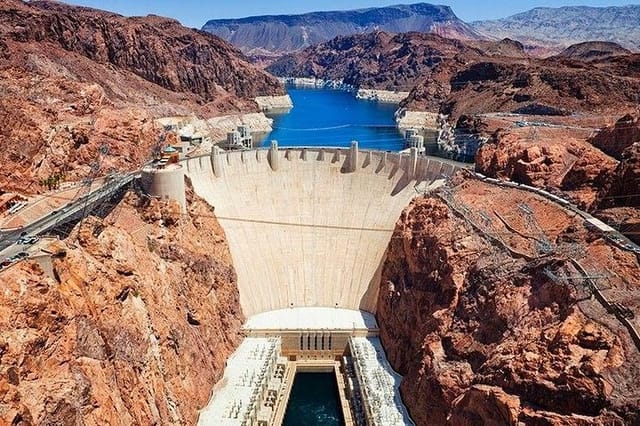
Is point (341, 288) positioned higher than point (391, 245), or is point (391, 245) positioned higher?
point (391, 245)

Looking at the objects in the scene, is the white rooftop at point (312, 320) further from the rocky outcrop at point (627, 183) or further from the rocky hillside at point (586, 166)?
the rocky outcrop at point (627, 183)

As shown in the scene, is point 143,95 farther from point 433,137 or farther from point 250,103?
point 433,137

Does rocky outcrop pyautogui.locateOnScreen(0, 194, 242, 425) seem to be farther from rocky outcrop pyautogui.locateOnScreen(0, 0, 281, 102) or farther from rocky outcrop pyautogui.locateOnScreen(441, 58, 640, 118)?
rocky outcrop pyautogui.locateOnScreen(0, 0, 281, 102)

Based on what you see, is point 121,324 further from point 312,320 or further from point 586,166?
point 586,166

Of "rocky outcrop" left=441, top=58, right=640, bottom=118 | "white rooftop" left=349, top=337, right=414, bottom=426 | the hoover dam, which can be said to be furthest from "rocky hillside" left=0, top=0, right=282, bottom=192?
"rocky outcrop" left=441, top=58, right=640, bottom=118

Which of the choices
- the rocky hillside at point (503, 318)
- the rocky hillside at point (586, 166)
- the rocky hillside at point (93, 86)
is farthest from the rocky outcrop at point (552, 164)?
the rocky hillside at point (93, 86)

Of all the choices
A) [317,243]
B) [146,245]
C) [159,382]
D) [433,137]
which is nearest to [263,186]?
[317,243]
